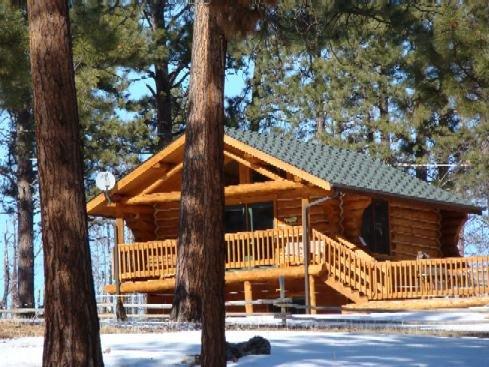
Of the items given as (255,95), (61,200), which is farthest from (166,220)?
(61,200)

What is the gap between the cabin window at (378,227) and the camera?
104ft

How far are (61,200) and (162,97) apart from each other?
93.6ft

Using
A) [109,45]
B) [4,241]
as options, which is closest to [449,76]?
[109,45]

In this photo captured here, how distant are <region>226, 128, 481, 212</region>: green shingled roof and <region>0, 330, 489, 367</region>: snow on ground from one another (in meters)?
12.6

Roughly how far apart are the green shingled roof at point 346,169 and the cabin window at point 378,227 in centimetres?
81

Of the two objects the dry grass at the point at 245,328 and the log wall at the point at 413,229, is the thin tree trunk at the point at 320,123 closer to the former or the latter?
the log wall at the point at 413,229

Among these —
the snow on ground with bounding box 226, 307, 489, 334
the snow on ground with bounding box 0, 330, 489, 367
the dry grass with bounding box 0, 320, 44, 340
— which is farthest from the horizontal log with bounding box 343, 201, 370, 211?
the snow on ground with bounding box 0, 330, 489, 367

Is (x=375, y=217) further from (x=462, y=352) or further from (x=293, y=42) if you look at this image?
(x=462, y=352)

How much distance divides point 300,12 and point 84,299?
8023mm

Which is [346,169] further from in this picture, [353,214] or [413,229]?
[413,229]

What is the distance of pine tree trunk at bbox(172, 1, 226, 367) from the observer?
11.0m

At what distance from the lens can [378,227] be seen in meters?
31.8

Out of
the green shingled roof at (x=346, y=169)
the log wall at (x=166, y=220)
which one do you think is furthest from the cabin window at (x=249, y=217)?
the log wall at (x=166, y=220)

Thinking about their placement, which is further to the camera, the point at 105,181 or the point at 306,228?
the point at 306,228
